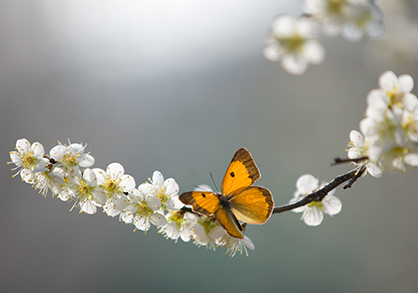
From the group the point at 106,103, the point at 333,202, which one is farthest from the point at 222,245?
the point at 106,103

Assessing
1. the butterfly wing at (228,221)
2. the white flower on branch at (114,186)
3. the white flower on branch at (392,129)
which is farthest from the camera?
the white flower on branch at (114,186)

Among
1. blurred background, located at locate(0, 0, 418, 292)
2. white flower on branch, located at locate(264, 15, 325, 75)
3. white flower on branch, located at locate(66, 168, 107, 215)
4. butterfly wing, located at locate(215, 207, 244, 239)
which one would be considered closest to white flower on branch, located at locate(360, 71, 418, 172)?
white flower on branch, located at locate(264, 15, 325, 75)

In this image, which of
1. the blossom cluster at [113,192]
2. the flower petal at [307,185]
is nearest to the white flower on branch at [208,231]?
the blossom cluster at [113,192]

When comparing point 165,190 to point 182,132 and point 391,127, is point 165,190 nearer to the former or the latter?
point 391,127

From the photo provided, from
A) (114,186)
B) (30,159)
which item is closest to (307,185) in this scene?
(114,186)

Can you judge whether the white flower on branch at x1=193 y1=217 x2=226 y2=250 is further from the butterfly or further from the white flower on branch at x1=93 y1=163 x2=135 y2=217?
the white flower on branch at x1=93 y1=163 x2=135 y2=217

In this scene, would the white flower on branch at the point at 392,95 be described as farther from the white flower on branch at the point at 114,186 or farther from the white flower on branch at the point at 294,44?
the white flower on branch at the point at 114,186
